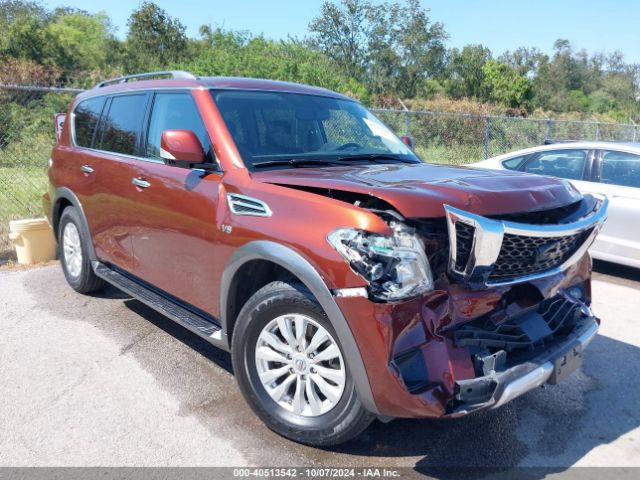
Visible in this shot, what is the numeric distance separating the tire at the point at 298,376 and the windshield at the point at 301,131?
3.05 feet

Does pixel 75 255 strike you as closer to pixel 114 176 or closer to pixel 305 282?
pixel 114 176

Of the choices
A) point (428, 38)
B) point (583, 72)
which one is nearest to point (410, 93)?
point (428, 38)

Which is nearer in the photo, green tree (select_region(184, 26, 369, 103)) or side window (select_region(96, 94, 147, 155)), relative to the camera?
side window (select_region(96, 94, 147, 155))

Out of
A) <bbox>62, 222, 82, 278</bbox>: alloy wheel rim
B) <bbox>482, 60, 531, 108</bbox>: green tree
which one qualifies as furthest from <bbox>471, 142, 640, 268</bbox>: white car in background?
<bbox>482, 60, 531, 108</bbox>: green tree

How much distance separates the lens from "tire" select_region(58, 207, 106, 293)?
529cm

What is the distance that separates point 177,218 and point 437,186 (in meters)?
1.79

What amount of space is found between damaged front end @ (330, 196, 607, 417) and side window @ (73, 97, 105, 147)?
353 cm

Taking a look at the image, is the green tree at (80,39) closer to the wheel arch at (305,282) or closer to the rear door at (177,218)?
the rear door at (177,218)

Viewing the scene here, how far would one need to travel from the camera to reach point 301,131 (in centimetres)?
397

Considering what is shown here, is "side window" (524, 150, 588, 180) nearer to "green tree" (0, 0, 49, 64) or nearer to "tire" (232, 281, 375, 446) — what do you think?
"tire" (232, 281, 375, 446)

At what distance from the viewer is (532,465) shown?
2996mm

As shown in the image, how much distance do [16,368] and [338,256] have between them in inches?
111

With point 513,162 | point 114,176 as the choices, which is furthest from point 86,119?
point 513,162

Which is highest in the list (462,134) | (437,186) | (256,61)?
(256,61)
